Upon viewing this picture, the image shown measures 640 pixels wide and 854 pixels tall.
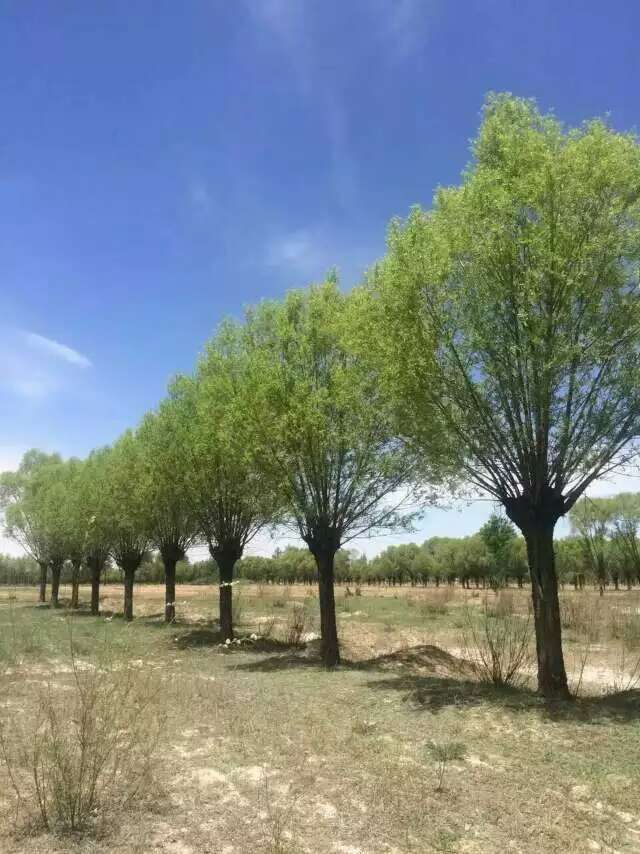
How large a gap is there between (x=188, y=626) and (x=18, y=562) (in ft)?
345

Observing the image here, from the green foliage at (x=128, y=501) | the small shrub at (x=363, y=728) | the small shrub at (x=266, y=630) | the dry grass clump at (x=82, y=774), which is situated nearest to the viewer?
the dry grass clump at (x=82, y=774)

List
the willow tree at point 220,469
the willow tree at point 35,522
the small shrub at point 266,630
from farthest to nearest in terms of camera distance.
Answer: the willow tree at point 35,522 → the small shrub at point 266,630 → the willow tree at point 220,469

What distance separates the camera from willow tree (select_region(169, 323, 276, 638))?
1777 cm

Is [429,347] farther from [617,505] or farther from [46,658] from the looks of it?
[617,505]

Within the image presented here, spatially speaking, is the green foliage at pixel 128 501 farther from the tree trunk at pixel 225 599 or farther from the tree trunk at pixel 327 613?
the tree trunk at pixel 327 613

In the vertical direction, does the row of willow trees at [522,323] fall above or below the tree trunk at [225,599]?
above

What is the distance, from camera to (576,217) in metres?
9.55

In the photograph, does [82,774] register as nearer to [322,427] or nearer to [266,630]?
[322,427]

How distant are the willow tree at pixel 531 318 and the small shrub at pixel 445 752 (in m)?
2.95

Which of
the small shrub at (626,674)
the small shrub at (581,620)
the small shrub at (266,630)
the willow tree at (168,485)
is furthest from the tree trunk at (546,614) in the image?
the small shrub at (581,620)

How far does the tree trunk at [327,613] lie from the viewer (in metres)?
15.4

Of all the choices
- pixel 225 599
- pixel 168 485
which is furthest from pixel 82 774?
pixel 168 485

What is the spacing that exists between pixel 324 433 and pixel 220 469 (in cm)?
677

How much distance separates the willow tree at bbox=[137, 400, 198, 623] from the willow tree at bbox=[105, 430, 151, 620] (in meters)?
0.52
